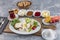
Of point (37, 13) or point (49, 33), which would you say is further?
point (37, 13)

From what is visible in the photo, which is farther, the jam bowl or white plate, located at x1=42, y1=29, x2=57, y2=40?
the jam bowl

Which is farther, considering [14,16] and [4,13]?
[4,13]

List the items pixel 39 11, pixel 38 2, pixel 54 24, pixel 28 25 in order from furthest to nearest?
pixel 38 2, pixel 39 11, pixel 54 24, pixel 28 25

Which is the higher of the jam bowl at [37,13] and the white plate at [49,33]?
the jam bowl at [37,13]

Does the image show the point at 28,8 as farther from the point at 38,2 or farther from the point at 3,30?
the point at 3,30

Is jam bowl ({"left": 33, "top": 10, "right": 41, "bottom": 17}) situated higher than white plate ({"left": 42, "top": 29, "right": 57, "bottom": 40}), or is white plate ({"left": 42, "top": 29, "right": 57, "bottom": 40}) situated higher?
jam bowl ({"left": 33, "top": 10, "right": 41, "bottom": 17})

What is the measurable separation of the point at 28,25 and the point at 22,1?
517mm

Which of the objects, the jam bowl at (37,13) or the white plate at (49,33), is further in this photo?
the jam bowl at (37,13)

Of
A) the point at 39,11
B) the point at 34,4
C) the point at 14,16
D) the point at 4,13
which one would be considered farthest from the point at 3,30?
the point at 34,4

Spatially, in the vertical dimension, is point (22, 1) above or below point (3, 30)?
above

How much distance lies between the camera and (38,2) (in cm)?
178

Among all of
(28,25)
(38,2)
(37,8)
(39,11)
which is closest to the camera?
(28,25)

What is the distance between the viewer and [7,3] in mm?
1747

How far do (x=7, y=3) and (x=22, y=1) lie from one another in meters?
0.16
